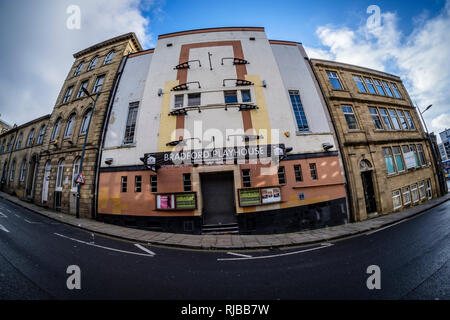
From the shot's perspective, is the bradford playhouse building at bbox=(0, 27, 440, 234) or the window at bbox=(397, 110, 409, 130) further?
the window at bbox=(397, 110, 409, 130)

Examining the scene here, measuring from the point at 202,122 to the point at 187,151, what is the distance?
2.36 metres

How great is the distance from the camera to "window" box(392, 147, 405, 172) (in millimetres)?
12214

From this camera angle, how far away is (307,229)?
8273 mm

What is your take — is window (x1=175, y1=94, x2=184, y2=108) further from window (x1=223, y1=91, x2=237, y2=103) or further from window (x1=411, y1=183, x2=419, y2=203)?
window (x1=411, y1=183, x2=419, y2=203)

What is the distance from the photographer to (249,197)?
827 cm

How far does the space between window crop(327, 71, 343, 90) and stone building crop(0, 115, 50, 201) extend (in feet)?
98.2

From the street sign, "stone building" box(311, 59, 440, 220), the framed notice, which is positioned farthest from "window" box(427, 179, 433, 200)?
the street sign

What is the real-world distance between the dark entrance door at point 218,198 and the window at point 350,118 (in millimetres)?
10617

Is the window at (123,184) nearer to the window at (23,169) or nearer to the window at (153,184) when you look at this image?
the window at (153,184)

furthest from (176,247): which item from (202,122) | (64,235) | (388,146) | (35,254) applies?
(388,146)

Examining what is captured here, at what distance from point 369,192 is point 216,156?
1163cm

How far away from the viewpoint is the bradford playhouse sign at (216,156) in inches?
329

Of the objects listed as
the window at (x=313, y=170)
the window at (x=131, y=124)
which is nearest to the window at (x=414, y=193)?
the window at (x=313, y=170)
